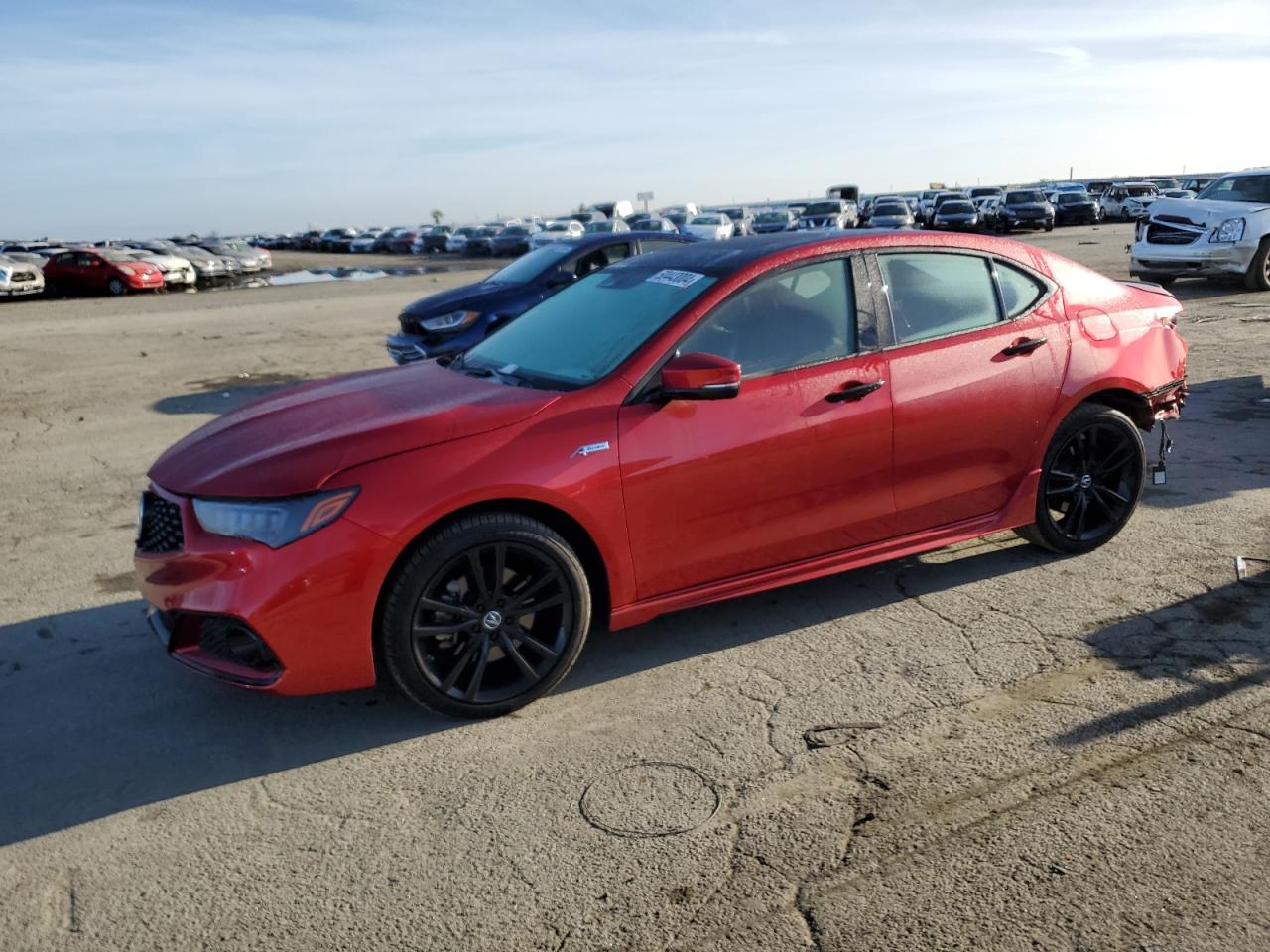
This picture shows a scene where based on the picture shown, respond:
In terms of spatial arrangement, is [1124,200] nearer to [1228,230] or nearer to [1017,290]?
[1228,230]

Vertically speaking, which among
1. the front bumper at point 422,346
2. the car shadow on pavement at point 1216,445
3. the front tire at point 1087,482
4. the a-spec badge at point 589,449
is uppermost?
the a-spec badge at point 589,449

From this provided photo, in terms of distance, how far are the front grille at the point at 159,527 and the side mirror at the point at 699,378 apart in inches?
73.4

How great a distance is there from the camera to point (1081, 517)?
5.31 metres

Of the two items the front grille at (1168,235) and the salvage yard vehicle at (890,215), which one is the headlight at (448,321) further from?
the salvage yard vehicle at (890,215)

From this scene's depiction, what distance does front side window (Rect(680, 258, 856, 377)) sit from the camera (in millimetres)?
4316

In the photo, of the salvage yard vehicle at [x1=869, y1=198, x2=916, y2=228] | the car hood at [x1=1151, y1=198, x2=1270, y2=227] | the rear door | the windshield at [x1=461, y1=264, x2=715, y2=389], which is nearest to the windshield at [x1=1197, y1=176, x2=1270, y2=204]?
the car hood at [x1=1151, y1=198, x2=1270, y2=227]

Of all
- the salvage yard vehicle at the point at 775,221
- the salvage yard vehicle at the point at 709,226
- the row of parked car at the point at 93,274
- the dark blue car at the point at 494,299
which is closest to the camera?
the dark blue car at the point at 494,299

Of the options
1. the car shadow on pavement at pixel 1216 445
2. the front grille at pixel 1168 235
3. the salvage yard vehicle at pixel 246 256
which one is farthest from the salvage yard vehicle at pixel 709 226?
the car shadow on pavement at pixel 1216 445

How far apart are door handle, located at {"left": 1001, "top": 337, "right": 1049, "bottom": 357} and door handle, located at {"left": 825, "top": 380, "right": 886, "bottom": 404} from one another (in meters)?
0.80

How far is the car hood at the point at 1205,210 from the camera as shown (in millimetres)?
16312

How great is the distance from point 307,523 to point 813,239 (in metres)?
2.55

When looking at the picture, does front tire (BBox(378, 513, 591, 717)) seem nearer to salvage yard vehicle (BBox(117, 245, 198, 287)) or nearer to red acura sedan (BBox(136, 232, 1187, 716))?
red acura sedan (BBox(136, 232, 1187, 716))

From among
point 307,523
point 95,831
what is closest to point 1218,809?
point 307,523

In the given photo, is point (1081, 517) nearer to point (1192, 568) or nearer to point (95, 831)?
point (1192, 568)
